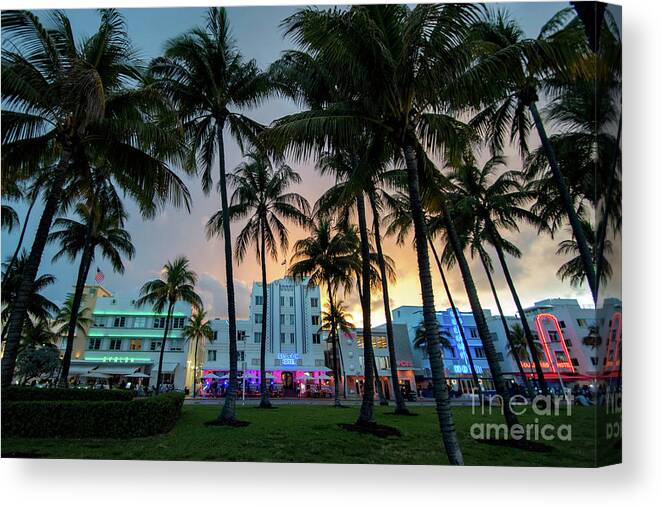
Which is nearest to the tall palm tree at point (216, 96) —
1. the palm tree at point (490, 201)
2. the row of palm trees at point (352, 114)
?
the row of palm trees at point (352, 114)

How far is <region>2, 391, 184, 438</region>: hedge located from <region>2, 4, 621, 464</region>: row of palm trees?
802 millimetres

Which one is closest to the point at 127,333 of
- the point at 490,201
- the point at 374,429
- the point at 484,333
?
the point at 374,429

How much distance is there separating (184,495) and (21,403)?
3945 millimetres

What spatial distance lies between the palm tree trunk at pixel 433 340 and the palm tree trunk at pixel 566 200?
122 inches

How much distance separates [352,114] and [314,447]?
6183 mm

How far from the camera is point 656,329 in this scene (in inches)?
258

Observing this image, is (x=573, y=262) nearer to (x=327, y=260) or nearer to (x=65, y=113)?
(x=65, y=113)

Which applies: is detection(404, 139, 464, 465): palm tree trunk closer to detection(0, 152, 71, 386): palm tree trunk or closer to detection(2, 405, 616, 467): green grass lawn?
detection(2, 405, 616, 467): green grass lawn

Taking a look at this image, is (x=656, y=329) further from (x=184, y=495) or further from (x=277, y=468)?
(x=184, y=495)

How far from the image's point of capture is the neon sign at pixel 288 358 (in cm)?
2806

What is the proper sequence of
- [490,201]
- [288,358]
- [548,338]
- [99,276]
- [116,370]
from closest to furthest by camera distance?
[548,338], [99,276], [490,201], [116,370], [288,358]

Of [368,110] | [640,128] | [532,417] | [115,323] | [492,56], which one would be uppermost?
[492,56]

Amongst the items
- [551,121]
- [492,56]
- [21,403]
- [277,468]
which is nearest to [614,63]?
[492,56]

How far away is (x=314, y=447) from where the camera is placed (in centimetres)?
827
